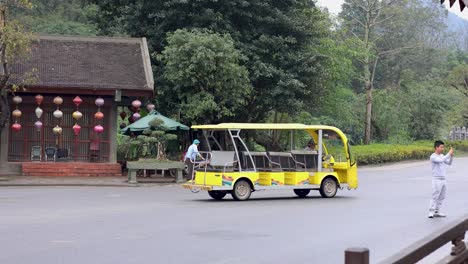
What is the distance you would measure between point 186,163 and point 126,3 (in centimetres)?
1305

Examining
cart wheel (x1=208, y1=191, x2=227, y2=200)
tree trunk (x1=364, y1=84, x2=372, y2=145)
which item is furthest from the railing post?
tree trunk (x1=364, y1=84, x2=372, y2=145)

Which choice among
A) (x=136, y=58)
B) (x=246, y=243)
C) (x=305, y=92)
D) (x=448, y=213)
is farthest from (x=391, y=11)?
(x=246, y=243)

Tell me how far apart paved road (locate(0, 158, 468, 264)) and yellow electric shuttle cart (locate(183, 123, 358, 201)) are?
0.45 metres

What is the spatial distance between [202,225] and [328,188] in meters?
8.13

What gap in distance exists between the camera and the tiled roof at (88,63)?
1185 inches

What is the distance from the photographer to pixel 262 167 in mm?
21797

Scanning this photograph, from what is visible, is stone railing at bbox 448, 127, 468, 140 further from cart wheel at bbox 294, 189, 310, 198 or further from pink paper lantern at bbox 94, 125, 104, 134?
cart wheel at bbox 294, 189, 310, 198

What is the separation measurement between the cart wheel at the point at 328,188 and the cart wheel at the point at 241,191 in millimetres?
2319

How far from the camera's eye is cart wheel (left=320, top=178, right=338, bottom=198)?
2222cm

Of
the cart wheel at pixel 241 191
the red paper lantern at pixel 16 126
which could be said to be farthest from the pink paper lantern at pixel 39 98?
the cart wheel at pixel 241 191

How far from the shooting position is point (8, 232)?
13.3 metres

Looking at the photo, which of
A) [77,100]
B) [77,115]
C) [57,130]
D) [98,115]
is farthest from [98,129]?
[57,130]

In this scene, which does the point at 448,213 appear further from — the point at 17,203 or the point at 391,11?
the point at 391,11

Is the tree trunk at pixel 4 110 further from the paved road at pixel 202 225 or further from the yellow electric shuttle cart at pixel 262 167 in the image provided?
the yellow electric shuttle cart at pixel 262 167
